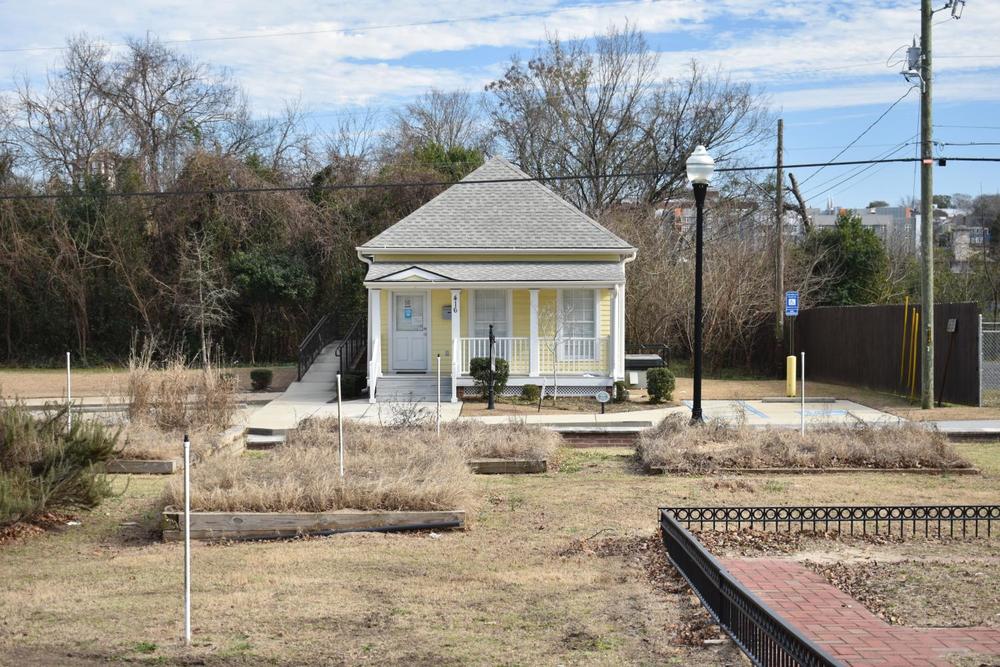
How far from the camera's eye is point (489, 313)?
26281 millimetres

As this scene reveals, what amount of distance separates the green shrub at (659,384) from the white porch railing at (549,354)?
4.12 ft

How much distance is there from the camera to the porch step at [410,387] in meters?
24.6

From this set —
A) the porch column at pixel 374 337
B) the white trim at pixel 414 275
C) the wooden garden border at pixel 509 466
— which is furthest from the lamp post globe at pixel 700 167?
the porch column at pixel 374 337

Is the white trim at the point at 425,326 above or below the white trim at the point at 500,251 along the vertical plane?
below

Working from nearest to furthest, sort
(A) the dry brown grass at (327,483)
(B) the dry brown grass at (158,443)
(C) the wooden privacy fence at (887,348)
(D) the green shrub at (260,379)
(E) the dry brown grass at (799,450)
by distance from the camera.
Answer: (A) the dry brown grass at (327,483), (E) the dry brown grass at (799,450), (B) the dry brown grass at (158,443), (C) the wooden privacy fence at (887,348), (D) the green shrub at (260,379)

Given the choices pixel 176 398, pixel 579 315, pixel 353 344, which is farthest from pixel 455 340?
pixel 176 398

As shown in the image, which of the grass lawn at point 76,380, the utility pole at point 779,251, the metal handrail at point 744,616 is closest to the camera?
the metal handrail at point 744,616

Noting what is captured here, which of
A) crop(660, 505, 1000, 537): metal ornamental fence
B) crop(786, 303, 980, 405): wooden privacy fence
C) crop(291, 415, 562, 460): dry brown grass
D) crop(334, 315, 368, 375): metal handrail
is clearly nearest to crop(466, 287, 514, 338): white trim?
crop(334, 315, 368, 375): metal handrail

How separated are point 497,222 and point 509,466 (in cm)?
1398

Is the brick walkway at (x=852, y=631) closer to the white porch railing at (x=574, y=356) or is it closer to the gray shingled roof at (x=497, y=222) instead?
the white porch railing at (x=574, y=356)

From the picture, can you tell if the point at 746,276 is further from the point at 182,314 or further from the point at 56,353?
the point at 56,353

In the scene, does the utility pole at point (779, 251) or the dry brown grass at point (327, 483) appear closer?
the dry brown grass at point (327, 483)

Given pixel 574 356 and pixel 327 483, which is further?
pixel 574 356

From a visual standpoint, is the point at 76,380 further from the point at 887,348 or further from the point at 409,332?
the point at 887,348
